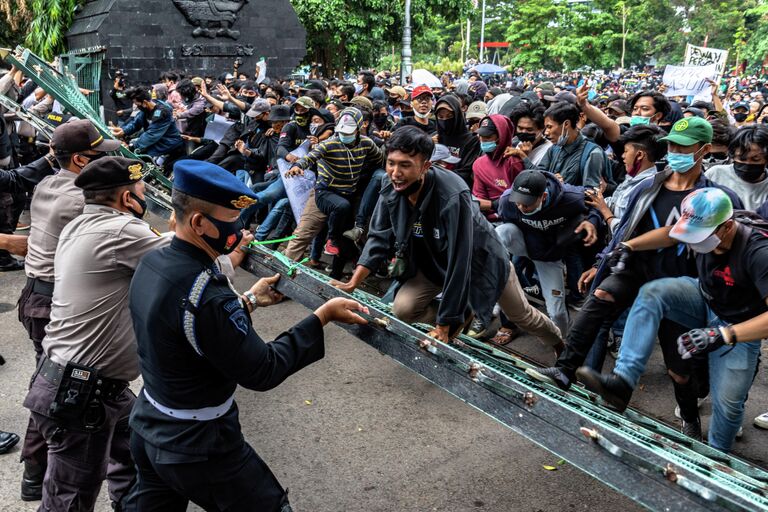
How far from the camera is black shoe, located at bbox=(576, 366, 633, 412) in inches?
144

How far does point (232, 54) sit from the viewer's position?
22359mm

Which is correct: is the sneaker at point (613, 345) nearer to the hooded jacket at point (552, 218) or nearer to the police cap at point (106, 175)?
the hooded jacket at point (552, 218)

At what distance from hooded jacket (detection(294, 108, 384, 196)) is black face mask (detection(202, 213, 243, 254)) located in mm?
4528

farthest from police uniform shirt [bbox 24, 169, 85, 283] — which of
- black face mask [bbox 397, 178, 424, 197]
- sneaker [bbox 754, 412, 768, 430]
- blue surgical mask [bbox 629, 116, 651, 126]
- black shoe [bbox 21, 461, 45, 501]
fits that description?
blue surgical mask [bbox 629, 116, 651, 126]

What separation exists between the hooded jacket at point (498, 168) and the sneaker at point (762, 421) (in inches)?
109

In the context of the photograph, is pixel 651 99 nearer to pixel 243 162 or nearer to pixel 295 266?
pixel 295 266

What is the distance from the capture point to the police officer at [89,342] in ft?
10.4

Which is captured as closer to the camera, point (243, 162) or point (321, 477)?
point (321, 477)

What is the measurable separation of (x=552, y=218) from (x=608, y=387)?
2.15 metres

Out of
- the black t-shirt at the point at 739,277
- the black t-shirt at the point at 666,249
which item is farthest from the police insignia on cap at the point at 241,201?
the black t-shirt at the point at 666,249

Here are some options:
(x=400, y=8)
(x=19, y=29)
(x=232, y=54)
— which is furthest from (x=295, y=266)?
(x=400, y=8)

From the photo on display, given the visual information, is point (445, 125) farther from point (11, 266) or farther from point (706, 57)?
point (706, 57)

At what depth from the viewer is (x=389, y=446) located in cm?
441

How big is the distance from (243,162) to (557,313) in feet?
17.5
